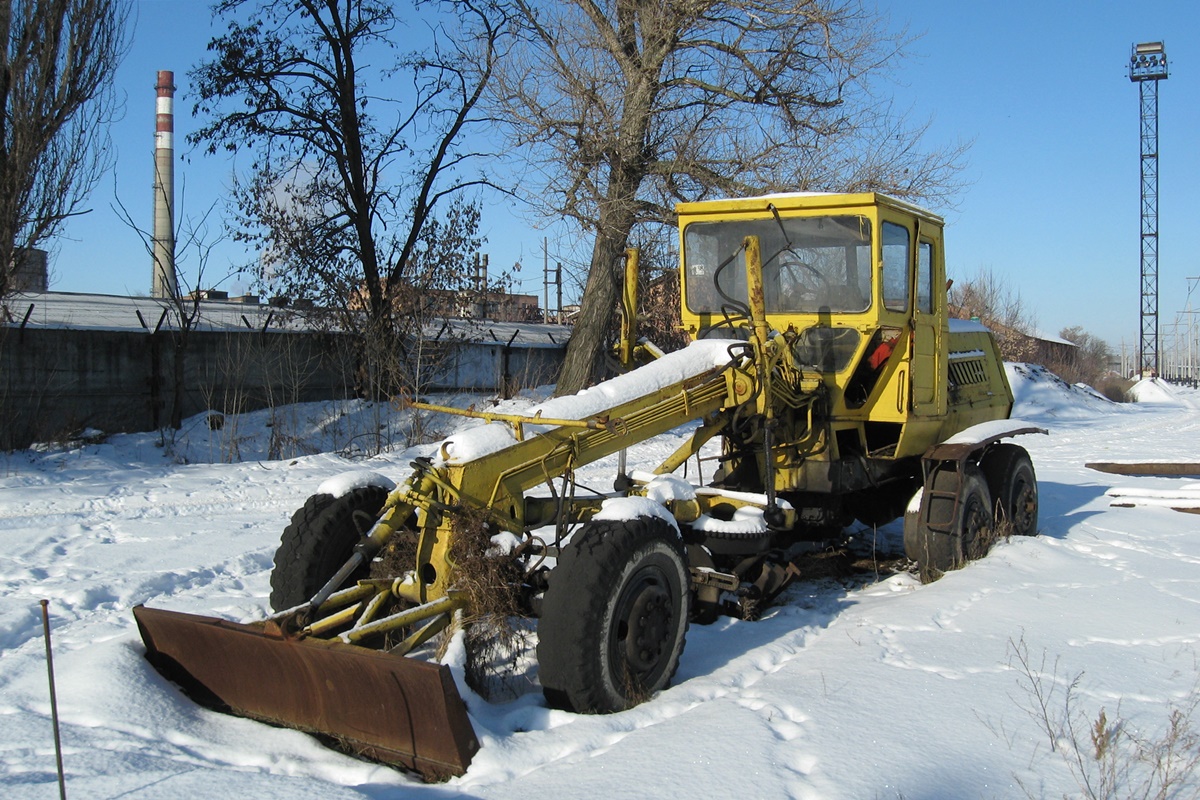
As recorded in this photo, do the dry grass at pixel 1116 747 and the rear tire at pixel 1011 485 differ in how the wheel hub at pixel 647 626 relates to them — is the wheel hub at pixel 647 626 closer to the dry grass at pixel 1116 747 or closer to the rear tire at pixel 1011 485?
the dry grass at pixel 1116 747

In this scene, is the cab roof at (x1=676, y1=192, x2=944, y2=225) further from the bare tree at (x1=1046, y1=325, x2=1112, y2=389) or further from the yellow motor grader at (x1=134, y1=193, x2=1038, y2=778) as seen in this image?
the bare tree at (x1=1046, y1=325, x2=1112, y2=389)

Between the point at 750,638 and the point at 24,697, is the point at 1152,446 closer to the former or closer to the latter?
the point at 750,638

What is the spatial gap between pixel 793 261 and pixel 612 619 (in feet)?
11.3

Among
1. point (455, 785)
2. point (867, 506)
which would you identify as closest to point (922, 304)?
point (867, 506)

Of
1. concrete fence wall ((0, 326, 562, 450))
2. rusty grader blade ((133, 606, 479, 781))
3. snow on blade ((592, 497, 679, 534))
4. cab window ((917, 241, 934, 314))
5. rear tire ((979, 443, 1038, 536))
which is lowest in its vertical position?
rusty grader blade ((133, 606, 479, 781))

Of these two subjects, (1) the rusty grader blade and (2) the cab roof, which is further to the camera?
(2) the cab roof

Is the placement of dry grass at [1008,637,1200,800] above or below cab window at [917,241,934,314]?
below

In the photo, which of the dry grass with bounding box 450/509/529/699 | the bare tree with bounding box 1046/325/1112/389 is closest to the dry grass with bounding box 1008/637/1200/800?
the dry grass with bounding box 450/509/529/699

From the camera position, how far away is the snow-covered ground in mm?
3709

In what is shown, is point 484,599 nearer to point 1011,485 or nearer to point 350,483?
point 350,483

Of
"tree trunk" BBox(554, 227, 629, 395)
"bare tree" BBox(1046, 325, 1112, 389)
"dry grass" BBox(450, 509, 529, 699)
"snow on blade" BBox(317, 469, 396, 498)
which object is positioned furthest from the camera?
"bare tree" BBox(1046, 325, 1112, 389)

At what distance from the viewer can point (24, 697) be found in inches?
179

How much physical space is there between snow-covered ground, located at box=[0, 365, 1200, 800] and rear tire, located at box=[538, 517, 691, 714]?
142 millimetres

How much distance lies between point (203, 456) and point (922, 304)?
11374 mm
